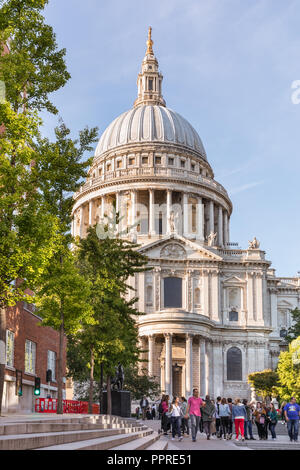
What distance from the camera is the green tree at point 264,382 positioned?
222 feet

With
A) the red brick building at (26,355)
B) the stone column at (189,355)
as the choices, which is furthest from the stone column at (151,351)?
the red brick building at (26,355)

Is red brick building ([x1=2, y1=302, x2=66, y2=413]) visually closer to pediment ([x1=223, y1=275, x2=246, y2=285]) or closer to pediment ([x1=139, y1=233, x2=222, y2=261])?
pediment ([x1=139, y1=233, x2=222, y2=261])

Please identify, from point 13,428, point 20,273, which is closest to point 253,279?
point 20,273

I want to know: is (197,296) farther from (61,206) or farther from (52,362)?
(61,206)

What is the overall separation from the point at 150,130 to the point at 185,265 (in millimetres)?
32487

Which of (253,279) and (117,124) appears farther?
(117,124)

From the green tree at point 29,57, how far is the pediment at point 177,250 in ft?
184

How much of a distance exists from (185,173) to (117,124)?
18983 mm

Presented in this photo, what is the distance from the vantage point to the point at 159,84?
116 m

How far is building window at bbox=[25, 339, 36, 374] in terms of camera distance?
33031 mm

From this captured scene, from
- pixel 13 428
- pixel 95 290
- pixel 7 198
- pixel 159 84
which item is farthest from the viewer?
pixel 159 84

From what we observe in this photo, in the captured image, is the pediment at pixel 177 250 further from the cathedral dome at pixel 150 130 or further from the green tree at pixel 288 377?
the cathedral dome at pixel 150 130

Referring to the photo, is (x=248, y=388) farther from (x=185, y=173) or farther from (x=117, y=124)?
(x=117, y=124)

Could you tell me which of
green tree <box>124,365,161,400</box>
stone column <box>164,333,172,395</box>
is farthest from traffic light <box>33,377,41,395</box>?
stone column <box>164,333,172,395</box>
